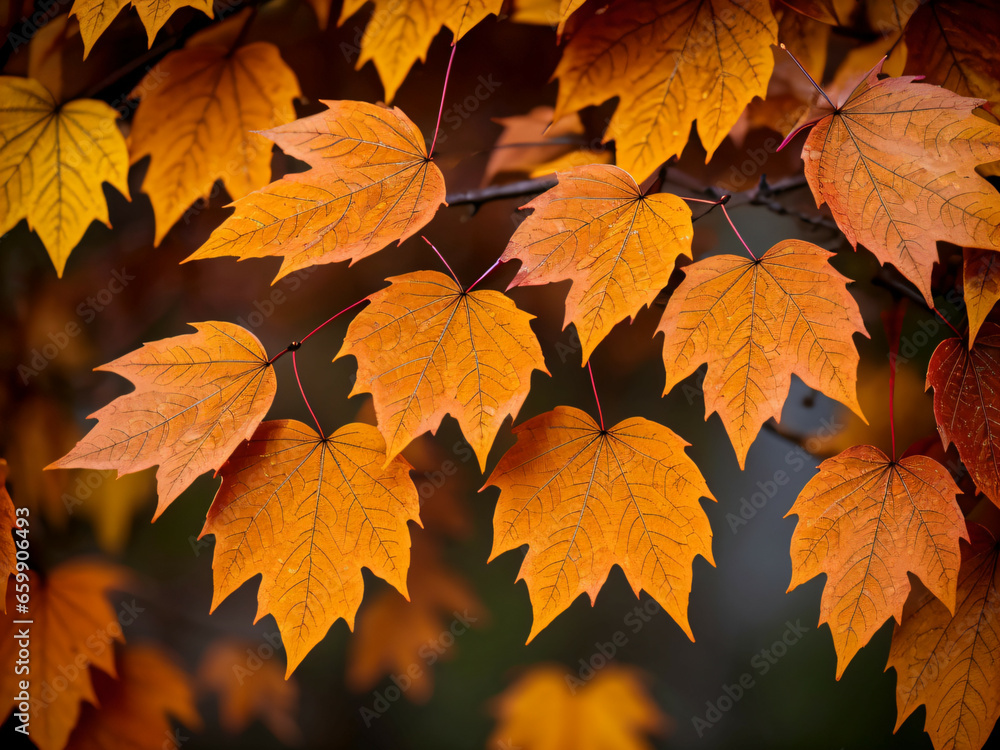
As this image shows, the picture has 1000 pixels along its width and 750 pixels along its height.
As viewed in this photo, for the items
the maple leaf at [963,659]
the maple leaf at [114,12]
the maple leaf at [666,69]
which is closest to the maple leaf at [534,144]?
the maple leaf at [666,69]

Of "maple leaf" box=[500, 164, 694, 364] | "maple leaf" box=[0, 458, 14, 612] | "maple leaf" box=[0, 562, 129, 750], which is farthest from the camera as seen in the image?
"maple leaf" box=[0, 562, 129, 750]

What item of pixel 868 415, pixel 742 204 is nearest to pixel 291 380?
pixel 742 204

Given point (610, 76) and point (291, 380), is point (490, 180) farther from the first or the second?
point (291, 380)

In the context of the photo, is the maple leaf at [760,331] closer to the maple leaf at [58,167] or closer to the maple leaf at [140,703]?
the maple leaf at [58,167]

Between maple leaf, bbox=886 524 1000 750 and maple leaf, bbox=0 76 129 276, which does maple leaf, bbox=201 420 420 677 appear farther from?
maple leaf, bbox=886 524 1000 750

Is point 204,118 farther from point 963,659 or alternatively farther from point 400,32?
point 963,659

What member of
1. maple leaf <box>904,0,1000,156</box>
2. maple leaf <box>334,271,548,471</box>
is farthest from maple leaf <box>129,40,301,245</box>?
maple leaf <box>904,0,1000,156</box>

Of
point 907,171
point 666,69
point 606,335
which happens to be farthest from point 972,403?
point 666,69
